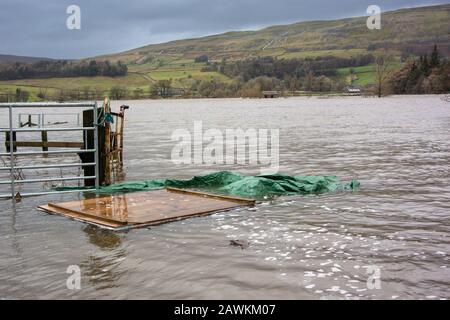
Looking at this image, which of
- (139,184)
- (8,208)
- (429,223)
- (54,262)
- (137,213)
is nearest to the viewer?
(54,262)

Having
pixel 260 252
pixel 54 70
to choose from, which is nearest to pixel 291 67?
pixel 54 70

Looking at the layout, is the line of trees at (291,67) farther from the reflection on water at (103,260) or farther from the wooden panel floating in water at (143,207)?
the reflection on water at (103,260)

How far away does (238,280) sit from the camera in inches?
249

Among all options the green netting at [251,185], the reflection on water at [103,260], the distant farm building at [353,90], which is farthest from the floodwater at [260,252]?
the distant farm building at [353,90]

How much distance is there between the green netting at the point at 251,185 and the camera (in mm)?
12297

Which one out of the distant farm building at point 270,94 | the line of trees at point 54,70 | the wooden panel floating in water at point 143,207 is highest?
the line of trees at point 54,70

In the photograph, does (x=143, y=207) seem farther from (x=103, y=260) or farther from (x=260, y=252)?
(x=260, y=252)

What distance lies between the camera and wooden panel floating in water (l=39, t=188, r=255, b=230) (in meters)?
9.26

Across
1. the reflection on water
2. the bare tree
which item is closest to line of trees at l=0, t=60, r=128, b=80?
the bare tree

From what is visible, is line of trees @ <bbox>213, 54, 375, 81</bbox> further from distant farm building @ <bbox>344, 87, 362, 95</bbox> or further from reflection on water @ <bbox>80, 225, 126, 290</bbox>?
reflection on water @ <bbox>80, 225, 126, 290</bbox>

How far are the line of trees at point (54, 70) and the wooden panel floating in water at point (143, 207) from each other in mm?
142990
